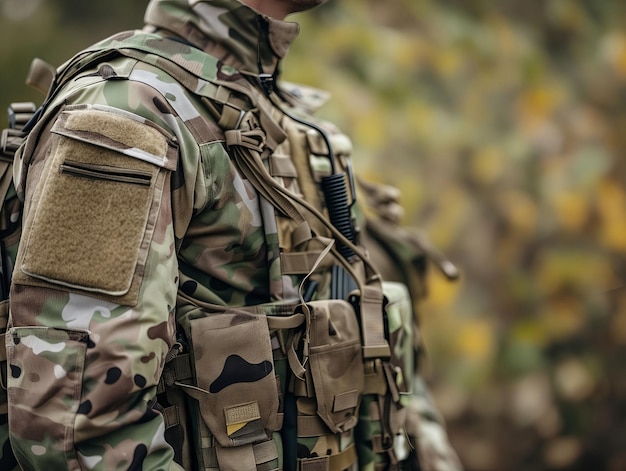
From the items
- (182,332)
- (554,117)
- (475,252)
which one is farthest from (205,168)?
(554,117)

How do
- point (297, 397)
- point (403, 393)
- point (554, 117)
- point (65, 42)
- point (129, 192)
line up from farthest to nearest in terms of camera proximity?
point (554, 117) → point (65, 42) → point (403, 393) → point (297, 397) → point (129, 192)

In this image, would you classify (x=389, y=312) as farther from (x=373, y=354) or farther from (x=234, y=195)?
(x=234, y=195)

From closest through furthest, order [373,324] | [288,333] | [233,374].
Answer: [233,374], [288,333], [373,324]

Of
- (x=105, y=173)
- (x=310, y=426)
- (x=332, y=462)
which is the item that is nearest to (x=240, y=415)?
(x=310, y=426)

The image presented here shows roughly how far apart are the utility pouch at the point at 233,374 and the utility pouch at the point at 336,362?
121 millimetres

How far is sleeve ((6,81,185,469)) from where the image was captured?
124cm

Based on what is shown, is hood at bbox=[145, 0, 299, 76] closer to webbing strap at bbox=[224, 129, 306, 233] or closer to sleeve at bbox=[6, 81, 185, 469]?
webbing strap at bbox=[224, 129, 306, 233]

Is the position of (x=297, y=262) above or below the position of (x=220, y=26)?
below

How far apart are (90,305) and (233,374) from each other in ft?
1.05

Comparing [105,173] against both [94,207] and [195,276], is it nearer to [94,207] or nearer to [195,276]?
[94,207]

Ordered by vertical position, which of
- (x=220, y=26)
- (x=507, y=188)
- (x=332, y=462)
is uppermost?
(x=220, y=26)

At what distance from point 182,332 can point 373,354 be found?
43 cm

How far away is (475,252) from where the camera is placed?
164 inches

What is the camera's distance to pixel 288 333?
1.57 metres
